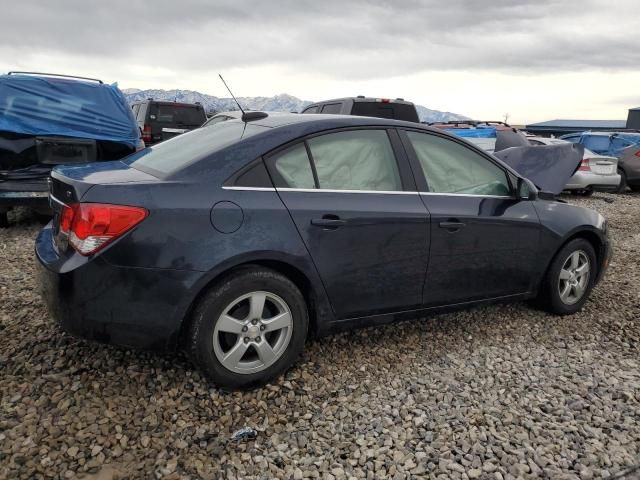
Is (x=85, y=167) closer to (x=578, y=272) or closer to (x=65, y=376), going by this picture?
(x=65, y=376)

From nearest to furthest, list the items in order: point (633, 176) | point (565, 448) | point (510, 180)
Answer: point (565, 448) < point (510, 180) < point (633, 176)

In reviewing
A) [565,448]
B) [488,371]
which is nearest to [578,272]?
[488,371]

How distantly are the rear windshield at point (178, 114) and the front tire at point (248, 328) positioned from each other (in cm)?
1073

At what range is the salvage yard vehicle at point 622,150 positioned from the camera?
1415cm

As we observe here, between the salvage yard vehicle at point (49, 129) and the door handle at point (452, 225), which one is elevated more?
the salvage yard vehicle at point (49, 129)

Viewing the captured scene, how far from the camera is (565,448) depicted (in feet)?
8.42

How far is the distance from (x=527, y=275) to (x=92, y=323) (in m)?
3.04

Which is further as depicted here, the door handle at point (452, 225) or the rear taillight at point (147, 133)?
the rear taillight at point (147, 133)

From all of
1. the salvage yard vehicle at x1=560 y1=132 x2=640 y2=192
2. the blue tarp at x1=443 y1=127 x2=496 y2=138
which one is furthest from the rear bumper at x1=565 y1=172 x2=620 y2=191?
the blue tarp at x1=443 y1=127 x2=496 y2=138

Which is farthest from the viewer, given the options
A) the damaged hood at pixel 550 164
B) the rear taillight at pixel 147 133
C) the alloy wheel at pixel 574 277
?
the rear taillight at pixel 147 133

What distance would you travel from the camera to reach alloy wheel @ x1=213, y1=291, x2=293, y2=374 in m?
2.79

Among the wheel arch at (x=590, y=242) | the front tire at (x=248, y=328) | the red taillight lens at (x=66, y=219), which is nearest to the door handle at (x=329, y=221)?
the front tire at (x=248, y=328)

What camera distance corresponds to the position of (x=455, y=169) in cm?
364

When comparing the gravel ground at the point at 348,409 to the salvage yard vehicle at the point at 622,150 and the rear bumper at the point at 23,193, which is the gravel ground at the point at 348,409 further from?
the salvage yard vehicle at the point at 622,150
